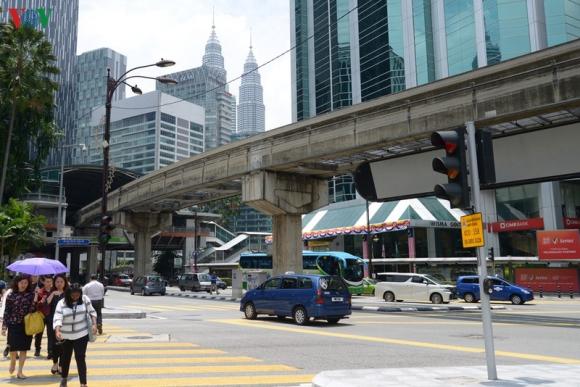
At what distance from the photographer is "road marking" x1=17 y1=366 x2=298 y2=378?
9.15 meters

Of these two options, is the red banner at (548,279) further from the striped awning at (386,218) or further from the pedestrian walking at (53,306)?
the pedestrian walking at (53,306)

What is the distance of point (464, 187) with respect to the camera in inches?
306

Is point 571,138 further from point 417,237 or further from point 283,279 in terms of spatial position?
point 417,237

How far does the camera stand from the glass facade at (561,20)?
168 feet

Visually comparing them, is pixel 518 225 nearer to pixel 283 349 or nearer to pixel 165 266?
pixel 283 349

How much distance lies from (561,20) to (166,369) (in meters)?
54.8

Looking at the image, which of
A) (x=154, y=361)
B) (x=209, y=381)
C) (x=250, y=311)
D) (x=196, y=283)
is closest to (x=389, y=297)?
(x=250, y=311)

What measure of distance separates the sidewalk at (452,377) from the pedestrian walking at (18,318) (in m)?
5.00

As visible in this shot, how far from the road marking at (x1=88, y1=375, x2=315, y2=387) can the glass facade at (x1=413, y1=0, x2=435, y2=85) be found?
202 feet

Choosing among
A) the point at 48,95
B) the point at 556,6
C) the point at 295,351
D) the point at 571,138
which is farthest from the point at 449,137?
the point at 556,6

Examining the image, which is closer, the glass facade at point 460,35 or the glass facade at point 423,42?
the glass facade at point 460,35

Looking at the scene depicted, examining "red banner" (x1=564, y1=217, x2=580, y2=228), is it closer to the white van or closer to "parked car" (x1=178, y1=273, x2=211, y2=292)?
the white van

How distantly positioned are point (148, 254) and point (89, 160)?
123 meters

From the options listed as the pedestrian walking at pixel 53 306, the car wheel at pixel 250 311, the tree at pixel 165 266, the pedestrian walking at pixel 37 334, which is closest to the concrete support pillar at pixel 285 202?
the car wheel at pixel 250 311
